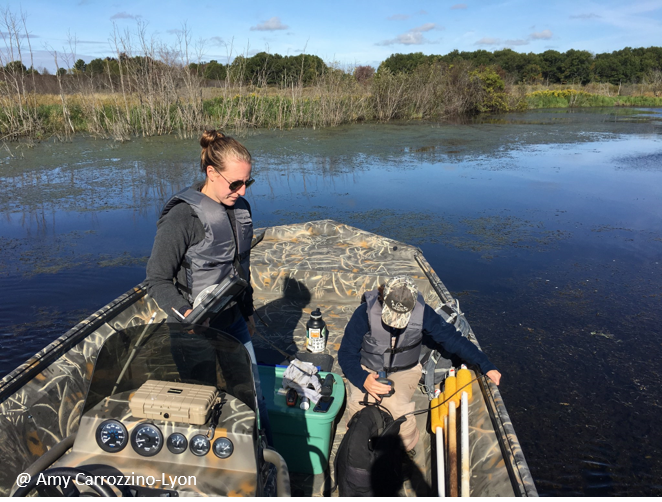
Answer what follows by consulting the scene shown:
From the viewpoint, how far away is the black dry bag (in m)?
2.39

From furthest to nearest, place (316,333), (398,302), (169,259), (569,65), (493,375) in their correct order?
1. (569,65)
2. (316,333)
3. (493,375)
4. (398,302)
5. (169,259)

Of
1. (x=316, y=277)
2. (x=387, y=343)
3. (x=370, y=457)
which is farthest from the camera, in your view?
(x=316, y=277)

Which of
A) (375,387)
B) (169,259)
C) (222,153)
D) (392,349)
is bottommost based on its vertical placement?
(375,387)

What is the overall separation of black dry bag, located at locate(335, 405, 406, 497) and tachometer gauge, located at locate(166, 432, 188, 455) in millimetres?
1057

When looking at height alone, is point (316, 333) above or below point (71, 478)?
below

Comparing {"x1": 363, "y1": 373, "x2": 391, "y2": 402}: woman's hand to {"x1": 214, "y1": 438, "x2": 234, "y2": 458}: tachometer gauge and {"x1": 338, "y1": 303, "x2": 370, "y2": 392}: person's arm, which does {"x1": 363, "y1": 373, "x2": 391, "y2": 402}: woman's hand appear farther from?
{"x1": 214, "y1": 438, "x2": 234, "y2": 458}: tachometer gauge

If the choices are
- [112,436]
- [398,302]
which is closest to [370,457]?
[398,302]

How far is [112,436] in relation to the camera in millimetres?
1665

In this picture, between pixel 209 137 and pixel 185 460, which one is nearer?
pixel 185 460

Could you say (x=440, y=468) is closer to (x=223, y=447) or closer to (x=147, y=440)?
(x=223, y=447)

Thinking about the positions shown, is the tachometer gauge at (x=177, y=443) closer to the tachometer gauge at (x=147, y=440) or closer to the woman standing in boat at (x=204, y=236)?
the tachometer gauge at (x=147, y=440)

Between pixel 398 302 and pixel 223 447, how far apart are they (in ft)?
4.05

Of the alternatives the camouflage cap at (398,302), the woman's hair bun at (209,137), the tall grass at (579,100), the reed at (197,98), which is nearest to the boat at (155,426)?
the camouflage cap at (398,302)

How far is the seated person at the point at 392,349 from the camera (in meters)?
2.64
